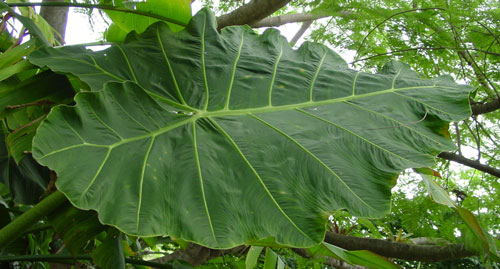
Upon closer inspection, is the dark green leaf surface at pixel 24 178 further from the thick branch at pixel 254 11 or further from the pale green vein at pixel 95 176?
the thick branch at pixel 254 11

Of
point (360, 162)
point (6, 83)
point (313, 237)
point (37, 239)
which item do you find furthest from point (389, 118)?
point (37, 239)

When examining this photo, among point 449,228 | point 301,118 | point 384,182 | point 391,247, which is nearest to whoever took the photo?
point 384,182

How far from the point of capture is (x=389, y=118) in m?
0.83

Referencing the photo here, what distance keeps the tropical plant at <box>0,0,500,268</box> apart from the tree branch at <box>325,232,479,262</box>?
2.15 feet

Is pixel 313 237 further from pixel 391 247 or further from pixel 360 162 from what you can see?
pixel 391 247

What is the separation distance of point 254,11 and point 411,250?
1271 millimetres

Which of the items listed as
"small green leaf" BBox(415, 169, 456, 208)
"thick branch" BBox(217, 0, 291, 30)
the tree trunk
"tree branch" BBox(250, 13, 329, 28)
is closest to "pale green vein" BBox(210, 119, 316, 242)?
"small green leaf" BBox(415, 169, 456, 208)

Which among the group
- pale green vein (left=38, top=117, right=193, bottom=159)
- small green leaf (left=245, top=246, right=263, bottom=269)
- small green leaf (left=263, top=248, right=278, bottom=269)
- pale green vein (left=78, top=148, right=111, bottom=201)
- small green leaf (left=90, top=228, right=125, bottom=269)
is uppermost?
pale green vein (left=38, top=117, right=193, bottom=159)

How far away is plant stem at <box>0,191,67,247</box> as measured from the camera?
0.76 metres

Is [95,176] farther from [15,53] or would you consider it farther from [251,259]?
[251,259]

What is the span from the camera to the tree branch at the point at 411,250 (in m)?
1.76

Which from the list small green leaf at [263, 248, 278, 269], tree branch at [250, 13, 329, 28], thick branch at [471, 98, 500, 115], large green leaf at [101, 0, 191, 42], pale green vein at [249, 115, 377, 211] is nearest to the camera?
pale green vein at [249, 115, 377, 211]

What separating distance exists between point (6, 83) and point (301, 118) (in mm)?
637

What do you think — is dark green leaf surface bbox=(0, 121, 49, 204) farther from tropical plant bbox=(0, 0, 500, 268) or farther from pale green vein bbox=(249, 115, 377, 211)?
pale green vein bbox=(249, 115, 377, 211)
